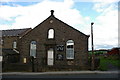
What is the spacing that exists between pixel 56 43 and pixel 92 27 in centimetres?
658

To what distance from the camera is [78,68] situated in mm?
25344

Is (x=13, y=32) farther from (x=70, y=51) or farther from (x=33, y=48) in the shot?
(x=70, y=51)

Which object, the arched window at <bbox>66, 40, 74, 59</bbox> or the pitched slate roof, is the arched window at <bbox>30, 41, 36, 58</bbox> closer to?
the arched window at <bbox>66, 40, 74, 59</bbox>

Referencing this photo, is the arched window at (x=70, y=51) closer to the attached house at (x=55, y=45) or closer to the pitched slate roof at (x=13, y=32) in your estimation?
the attached house at (x=55, y=45)

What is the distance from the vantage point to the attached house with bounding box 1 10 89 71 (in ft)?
96.9

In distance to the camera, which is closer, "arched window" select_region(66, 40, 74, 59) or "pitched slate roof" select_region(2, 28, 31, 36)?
"arched window" select_region(66, 40, 74, 59)

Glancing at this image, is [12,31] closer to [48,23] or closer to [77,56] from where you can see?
[48,23]

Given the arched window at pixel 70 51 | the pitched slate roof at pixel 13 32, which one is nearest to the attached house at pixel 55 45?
the arched window at pixel 70 51

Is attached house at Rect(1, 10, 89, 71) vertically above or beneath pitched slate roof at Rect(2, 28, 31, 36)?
beneath

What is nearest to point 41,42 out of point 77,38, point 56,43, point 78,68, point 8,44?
point 56,43

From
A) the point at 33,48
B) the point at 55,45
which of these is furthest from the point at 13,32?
the point at 55,45

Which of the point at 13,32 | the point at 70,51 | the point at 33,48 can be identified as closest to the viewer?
the point at 70,51

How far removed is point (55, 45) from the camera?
30.4 m

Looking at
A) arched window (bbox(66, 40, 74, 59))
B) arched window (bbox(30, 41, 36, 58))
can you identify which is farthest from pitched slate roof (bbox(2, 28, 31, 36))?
arched window (bbox(66, 40, 74, 59))
